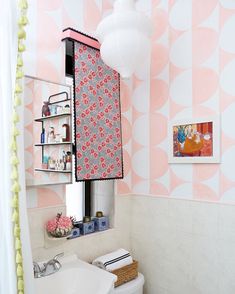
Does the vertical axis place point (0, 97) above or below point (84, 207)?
above

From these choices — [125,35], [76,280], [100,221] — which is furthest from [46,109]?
[76,280]

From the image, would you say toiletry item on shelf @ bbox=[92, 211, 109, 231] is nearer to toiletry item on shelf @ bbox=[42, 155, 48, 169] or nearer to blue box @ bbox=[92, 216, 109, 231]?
blue box @ bbox=[92, 216, 109, 231]

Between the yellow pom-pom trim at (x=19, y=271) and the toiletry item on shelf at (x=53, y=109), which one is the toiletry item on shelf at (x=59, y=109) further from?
the yellow pom-pom trim at (x=19, y=271)

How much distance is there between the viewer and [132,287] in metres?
1.64

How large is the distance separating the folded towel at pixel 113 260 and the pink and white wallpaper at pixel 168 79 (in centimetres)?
43

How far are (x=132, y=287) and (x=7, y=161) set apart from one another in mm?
1196

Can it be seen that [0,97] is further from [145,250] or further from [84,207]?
[145,250]

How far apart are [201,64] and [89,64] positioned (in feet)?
2.28

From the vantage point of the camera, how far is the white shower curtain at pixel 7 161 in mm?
874

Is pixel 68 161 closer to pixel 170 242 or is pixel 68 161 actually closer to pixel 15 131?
pixel 15 131

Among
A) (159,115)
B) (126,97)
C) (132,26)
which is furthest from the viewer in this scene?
(126,97)

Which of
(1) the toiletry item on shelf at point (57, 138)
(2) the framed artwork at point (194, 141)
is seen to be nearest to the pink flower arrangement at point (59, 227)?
(1) the toiletry item on shelf at point (57, 138)

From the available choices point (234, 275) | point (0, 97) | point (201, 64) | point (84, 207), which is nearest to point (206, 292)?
point (234, 275)

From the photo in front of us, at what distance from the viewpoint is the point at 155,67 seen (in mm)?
1861
